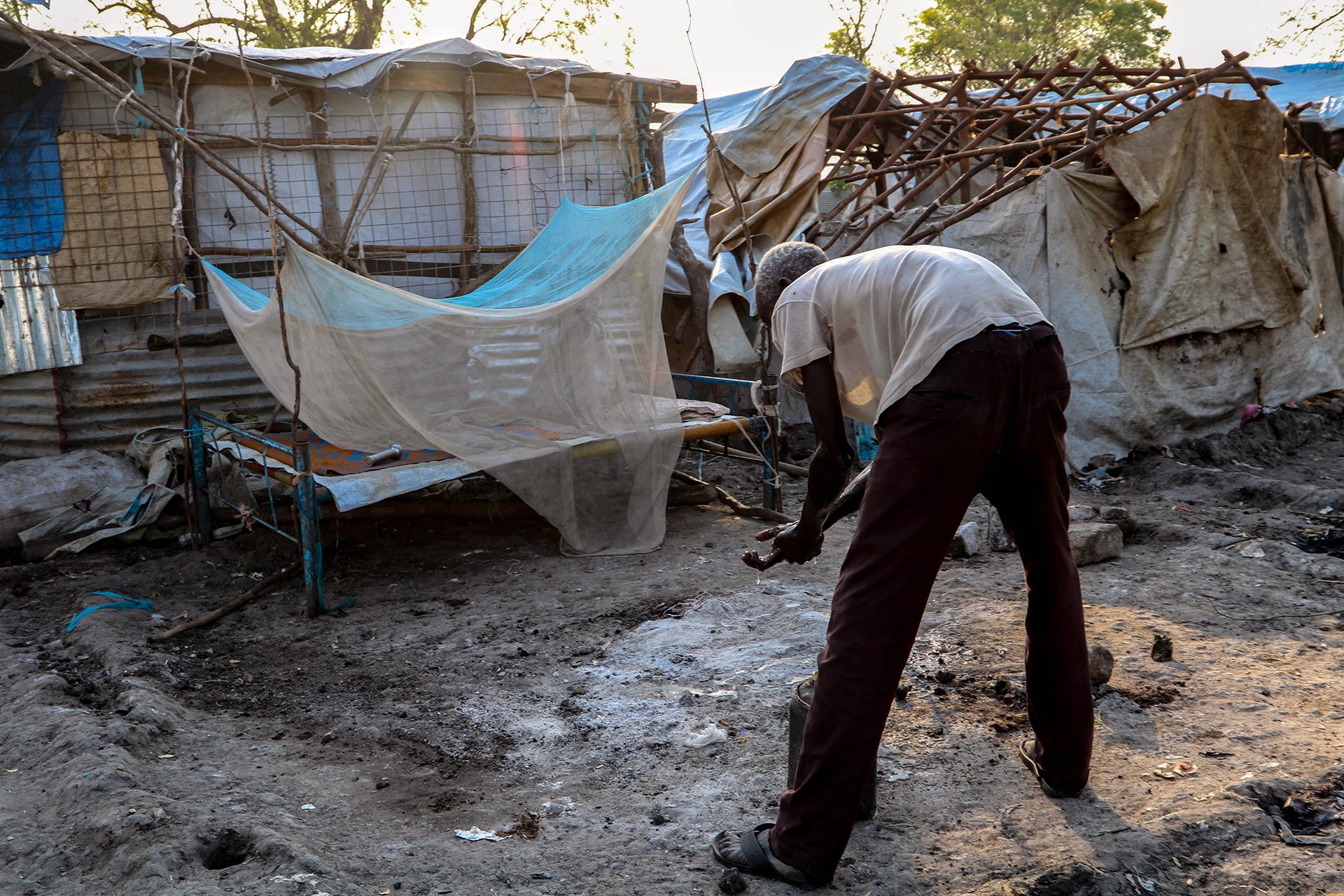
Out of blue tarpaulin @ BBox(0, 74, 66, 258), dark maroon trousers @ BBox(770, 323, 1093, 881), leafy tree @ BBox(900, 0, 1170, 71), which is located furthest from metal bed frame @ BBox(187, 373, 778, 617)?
leafy tree @ BBox(900, 0, 1170, 71)

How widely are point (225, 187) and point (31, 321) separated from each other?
1436 millimetres

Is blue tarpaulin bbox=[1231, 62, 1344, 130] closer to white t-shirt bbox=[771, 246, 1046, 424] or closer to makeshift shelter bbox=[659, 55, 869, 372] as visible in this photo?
makeshift shelter bbox=[659, 55, 869, 372]

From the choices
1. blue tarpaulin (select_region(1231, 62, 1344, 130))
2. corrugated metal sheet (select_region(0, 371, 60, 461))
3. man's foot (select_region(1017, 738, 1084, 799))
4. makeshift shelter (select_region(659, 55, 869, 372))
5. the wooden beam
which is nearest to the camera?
man's foot (select_region(1017, 738, 1084, 799))

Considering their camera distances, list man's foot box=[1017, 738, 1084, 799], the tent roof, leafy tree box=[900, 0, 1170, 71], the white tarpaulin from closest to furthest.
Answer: man's foot box=[1017, 738, 1084, 799]
the tent roof
the white tarpaulin
leafy tree box=[900, 0, 1170, 71]

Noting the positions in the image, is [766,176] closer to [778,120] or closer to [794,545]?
[778,120]

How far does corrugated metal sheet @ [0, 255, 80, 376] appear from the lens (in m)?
5.93

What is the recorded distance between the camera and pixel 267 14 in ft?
42.3

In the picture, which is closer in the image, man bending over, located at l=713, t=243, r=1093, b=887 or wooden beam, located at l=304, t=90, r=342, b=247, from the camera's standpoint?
man bending over, located at l=713, t=243, r=1093, b=887

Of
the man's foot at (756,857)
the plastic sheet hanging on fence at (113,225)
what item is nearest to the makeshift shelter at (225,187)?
the plastic sheet hanging on fence at (113,225)

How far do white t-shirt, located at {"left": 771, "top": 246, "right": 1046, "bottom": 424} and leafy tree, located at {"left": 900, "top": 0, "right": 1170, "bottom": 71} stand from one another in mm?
18816

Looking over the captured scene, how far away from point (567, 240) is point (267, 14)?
32.5ft

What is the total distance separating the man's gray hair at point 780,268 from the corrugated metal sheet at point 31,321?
5.33m

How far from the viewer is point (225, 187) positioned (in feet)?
21.2

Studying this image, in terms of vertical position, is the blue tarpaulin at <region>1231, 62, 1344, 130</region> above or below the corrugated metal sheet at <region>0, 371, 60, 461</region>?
above
